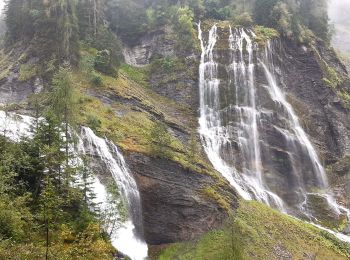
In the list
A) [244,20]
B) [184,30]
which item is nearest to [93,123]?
[184,30]

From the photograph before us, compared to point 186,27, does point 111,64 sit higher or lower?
lower

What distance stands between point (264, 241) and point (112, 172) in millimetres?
12296

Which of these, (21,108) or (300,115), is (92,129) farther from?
(300,115)

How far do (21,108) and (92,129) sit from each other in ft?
20.7

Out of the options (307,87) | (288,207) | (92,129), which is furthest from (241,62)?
(92,129)

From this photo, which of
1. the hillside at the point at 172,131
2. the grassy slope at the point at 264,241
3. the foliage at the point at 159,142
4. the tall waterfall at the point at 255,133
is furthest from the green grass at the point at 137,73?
the grassy slope at the point at 264,241

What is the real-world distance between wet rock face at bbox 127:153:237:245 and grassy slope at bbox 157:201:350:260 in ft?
3.14

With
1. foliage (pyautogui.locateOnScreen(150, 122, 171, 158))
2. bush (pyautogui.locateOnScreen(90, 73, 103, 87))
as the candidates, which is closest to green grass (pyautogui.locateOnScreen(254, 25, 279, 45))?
bush (pyautogui.locateOnScreen(90, 73, 103, 87))

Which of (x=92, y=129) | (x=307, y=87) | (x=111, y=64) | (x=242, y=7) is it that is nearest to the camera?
(x=92, y=129)

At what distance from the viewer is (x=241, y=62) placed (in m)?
56.8

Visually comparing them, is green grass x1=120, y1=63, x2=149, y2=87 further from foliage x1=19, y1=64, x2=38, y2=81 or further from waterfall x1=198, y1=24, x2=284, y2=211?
foliage x1=19, y1=64, x2=38, y2=81

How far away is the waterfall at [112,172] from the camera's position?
99.1 feet

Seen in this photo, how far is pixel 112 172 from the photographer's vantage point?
32.9m

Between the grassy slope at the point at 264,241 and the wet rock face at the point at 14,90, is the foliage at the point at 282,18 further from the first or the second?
the wet rock face at the point at 14,90
